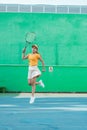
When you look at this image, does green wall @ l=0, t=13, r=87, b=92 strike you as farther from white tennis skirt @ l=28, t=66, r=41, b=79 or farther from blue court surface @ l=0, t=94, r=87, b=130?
blue court surface @ l=0, t=94, r=87, b=130

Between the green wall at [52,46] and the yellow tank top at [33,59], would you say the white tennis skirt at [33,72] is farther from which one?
the green wall at [52,46]

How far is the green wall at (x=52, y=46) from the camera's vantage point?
17.9 m

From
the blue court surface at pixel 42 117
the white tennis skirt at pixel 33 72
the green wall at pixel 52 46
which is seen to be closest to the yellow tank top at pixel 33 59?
the white tennis skirt at pixel 33 72

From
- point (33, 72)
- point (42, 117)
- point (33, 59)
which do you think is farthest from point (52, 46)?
point (42, 117)

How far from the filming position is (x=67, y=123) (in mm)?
8219

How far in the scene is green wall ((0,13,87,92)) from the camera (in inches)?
705

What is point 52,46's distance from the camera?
1822cm

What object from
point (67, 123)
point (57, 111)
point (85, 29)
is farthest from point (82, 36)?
point (67, 123)

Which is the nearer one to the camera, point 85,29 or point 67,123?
point 67,123

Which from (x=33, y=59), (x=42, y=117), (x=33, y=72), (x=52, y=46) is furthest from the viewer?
(x=52, y=46)

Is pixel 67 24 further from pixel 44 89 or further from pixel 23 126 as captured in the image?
pixel 23 126

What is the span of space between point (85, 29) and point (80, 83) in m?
2.23

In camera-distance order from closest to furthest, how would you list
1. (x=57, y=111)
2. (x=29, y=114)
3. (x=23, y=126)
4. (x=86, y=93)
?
(x=23, y=126) < (x=29, y=114) < (x=57, y=111) < (x=86, y=93)

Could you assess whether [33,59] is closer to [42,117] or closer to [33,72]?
[33,72]
